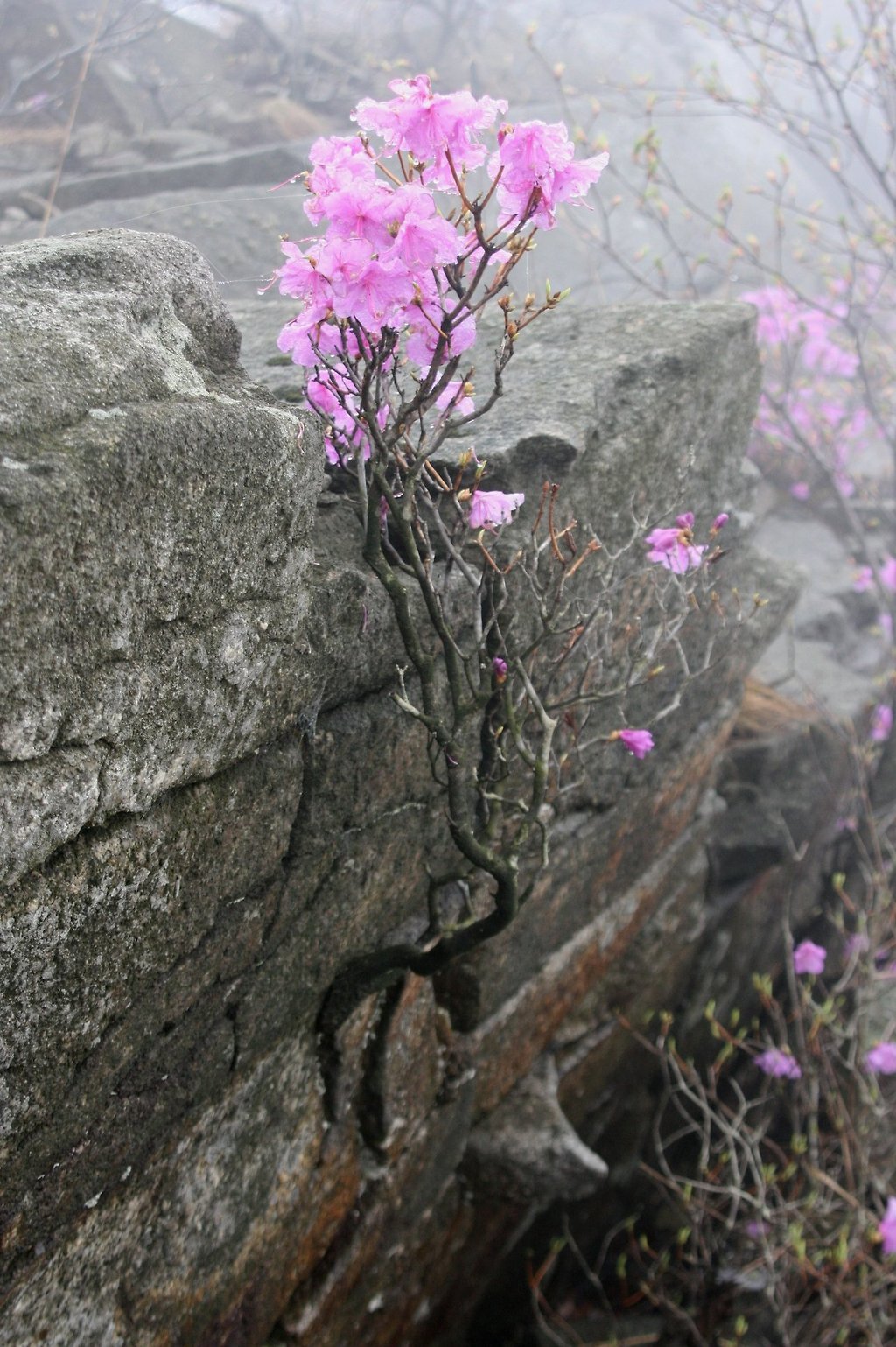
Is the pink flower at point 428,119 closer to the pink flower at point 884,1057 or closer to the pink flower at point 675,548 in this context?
the pink flower at point 675,548

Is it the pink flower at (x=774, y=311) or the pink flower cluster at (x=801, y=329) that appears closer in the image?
the pink flower cluster at (x=801, y=329)

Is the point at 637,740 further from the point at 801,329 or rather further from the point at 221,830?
the point at 801,329

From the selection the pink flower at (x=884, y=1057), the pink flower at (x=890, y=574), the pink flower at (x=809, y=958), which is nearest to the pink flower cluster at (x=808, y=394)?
the pink flower at (x=890, y=574)

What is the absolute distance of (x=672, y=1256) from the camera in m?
3.75

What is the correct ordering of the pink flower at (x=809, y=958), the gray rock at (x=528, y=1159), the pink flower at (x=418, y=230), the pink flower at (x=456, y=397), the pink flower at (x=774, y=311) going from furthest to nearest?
the pink flower at (x=774, y=311), the pink flower at (x=809, y=958), the gray rock at (x=528, y=1159), the pink flower at (x=456, y=397), the pink flower at (x=418, y=230)

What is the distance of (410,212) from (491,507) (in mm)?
483

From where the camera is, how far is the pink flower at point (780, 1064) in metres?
3.43

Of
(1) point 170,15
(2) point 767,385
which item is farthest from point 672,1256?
(1) point 170,15

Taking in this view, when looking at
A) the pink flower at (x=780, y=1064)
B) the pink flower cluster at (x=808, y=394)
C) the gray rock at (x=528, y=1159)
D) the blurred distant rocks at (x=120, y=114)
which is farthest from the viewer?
the pink flower cluster at (x=808, y=394)

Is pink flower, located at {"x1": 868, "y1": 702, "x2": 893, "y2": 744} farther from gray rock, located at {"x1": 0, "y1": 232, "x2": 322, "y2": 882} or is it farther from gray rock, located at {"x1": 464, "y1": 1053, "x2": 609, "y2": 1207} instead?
gray rock, located at {"x1": 0, "y1": 232, "x2": 322, "y2": 882}

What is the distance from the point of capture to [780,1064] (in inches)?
137

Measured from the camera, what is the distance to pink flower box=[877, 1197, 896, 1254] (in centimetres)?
293

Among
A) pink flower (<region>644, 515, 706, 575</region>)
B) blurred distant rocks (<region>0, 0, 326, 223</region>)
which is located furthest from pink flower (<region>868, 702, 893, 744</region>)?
blurred distant rocks (<region>0, 0, 326, 223</region>)

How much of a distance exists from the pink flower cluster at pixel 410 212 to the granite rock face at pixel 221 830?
17 cm
